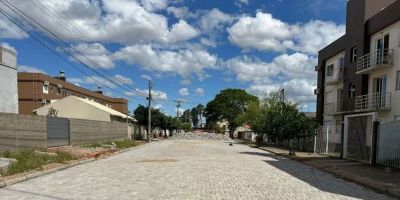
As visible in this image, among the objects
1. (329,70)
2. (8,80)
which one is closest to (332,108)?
(329,70)

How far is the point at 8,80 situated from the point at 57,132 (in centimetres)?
497

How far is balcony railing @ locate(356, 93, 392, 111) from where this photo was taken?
2745 cm

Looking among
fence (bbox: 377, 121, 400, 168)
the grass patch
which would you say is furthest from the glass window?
fence (bbox: 377, 121, 400, 168)

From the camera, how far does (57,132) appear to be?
28.5 metres

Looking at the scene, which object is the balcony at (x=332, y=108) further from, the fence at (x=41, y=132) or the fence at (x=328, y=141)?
the fence at (x=41, y=132)

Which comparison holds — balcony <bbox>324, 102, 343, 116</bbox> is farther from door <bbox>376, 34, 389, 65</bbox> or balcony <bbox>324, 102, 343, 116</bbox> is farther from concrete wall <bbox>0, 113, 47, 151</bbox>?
concrete wall <bbox>0, 113, 47, 151</bbox>

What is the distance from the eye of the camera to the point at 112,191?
1155cm

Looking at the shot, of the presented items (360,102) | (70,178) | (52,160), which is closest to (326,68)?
(360,102)

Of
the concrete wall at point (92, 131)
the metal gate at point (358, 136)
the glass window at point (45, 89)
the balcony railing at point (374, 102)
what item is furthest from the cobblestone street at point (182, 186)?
the glass window at point (45, 89)

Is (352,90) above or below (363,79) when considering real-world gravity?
below

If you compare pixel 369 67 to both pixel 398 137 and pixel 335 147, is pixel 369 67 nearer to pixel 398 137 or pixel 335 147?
pixel 335 147

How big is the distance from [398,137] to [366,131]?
5792 millimetres

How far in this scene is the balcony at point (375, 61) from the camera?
27.3 m

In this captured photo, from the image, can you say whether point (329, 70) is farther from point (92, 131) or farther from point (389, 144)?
point (389, 144)
